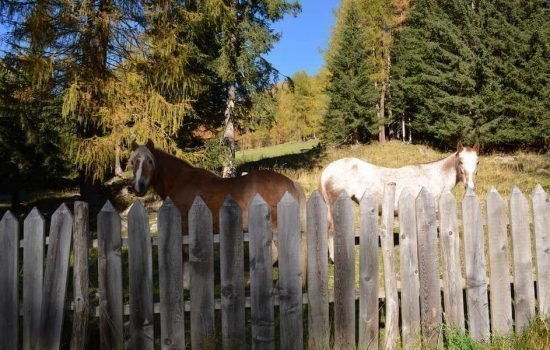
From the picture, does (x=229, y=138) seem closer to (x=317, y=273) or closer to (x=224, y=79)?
(x=224, y=79)

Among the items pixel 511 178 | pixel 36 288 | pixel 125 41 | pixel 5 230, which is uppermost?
pixel 125 41

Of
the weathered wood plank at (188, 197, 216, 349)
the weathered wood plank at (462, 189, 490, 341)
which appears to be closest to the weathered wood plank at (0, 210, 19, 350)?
the weathered wood plank at (188, 197, 216, 349)

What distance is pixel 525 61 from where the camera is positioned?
81.1 feet

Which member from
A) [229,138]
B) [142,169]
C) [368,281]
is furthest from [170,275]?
[229,138]

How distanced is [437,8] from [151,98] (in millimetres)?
24581

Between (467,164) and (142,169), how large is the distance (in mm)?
5852

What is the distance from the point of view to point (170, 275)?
3.52 meters

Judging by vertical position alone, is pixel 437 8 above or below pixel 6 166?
above

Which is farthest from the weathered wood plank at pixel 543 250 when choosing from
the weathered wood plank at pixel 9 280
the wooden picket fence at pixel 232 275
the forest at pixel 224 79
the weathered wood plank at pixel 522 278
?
the forest at pixel 224 79

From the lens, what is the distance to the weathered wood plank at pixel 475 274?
3824 mm

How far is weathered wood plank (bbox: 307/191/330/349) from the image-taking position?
356cm

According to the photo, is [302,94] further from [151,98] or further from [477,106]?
[151,98]

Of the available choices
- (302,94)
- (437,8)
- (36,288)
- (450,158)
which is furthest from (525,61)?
(302,94)

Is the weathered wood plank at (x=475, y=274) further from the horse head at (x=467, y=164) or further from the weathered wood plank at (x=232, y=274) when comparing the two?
the horse head at (x=467, y=164)
